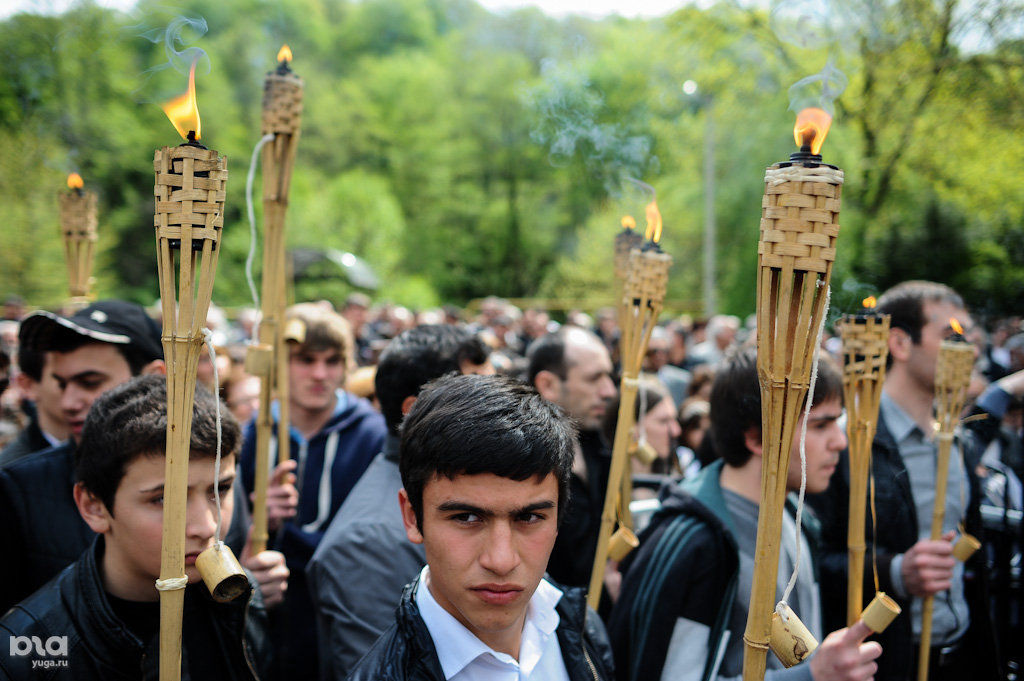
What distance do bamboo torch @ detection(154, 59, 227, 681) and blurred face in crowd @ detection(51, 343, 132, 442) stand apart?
144 centimetres

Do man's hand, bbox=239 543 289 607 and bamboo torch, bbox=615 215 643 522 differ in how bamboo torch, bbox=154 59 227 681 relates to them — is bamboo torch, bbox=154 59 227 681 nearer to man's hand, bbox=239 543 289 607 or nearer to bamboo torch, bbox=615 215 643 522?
man's hand, bbox=239 543 289 607

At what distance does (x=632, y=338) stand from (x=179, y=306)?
1.60m

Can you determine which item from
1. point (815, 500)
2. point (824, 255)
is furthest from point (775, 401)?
point (815, 500)

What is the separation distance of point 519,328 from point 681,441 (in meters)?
9.31

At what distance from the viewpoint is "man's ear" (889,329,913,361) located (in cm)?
359

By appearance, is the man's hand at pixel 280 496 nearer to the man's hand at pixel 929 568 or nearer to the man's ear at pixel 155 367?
the man's ear at pixel 155 367

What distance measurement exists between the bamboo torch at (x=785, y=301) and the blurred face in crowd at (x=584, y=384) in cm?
237

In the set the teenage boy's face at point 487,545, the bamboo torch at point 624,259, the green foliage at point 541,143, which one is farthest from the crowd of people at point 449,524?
the green foliage at point 541,143

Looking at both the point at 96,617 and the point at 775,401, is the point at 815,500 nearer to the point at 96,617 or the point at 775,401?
the point at 775,401

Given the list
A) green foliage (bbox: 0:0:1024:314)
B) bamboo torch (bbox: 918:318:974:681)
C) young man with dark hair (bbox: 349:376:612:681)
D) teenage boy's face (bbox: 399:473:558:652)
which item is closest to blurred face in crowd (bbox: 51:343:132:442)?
green foliage (bbox: 0:0:1024:314)

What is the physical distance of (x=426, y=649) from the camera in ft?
5.36

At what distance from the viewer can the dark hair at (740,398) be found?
254cm

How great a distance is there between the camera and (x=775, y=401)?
147 cm

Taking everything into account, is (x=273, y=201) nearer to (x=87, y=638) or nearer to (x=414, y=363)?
(x=414, y=363)
